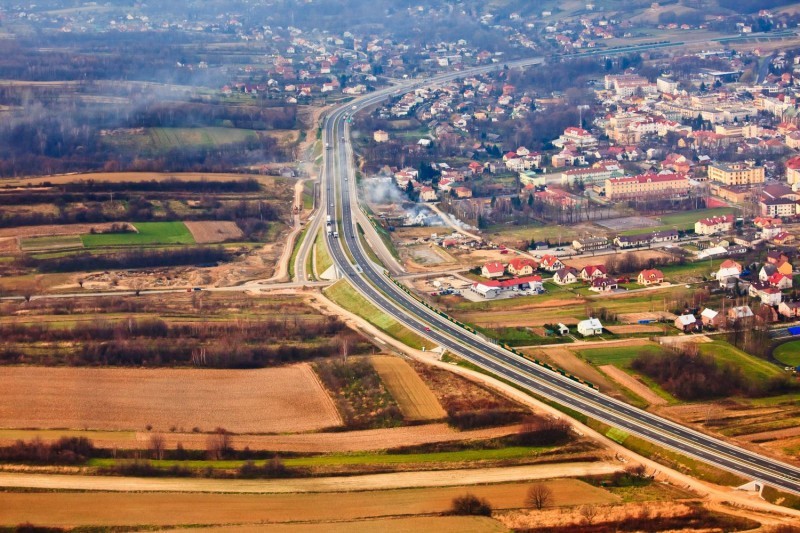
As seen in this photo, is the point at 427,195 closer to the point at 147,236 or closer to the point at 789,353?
the point at 147,236

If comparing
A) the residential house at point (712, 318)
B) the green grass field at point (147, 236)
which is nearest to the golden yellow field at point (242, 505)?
the residential house at point (712, 318)

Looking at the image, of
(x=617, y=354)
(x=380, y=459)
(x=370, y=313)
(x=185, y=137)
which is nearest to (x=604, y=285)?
(x=617, y=354)

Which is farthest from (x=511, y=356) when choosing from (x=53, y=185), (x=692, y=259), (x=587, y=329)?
(x=53, y=185)

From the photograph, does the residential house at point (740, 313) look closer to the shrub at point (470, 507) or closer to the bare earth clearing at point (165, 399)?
the bare earth clearing at point (165, 399)


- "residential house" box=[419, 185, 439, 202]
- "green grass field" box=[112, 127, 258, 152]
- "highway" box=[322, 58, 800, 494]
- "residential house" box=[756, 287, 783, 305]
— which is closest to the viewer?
"highway" box=[322, 58, 800, 494]

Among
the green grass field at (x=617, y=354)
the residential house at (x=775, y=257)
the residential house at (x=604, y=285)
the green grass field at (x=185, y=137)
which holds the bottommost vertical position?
the green grass field at (x=617, y=354)

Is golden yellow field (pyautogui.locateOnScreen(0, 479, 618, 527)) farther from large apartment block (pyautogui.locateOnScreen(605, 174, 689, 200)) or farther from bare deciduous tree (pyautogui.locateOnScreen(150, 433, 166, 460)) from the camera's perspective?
large apartment block (pyautogui.locateOnScreen(605, 174, 689, 200))

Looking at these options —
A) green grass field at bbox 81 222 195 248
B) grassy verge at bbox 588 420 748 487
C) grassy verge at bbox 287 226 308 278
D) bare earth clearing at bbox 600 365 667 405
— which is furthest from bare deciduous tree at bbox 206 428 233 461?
green grass field at bbox 81 222 195 248
